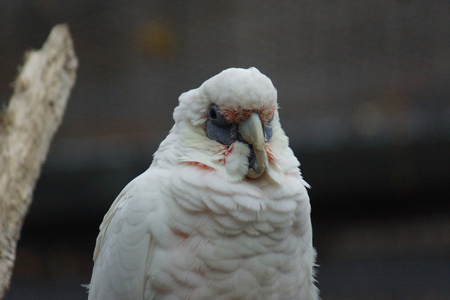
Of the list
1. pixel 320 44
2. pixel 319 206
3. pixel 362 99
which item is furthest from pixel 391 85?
pixel 319 206

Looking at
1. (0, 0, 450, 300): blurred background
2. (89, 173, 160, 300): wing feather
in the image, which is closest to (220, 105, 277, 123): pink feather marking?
(89, 173, 160, 300): wing feather

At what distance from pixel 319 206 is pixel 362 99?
2.42ft

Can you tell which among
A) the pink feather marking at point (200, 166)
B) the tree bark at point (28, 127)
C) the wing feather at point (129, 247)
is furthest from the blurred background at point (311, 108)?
the pink feather marking at point (200, 166)

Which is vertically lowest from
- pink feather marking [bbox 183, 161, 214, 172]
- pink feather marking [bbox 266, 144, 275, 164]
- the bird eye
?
pink feather marking [bbox 183, 161, 214, 172]

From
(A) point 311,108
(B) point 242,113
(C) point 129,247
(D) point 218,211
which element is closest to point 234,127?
(B) point 242,113

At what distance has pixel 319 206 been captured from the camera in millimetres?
3777

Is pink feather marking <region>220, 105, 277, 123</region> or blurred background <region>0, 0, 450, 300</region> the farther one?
blurred background <region>0, 0, 450, 300</region>

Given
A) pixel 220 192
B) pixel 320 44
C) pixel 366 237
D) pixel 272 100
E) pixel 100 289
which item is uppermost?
pixel 320 44

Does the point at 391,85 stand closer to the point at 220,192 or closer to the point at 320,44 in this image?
the point at 320,44

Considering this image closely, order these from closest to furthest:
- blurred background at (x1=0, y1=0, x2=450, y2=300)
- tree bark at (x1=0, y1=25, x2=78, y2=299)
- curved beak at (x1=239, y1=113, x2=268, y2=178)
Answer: curved beak at (x1=239, y1=113, x2=268, y2=178)
tree bark at (x1=0, y1=25, x2=78, y2=299)
blurred background at (x1=0, y1=0, x2=450, y2=300)

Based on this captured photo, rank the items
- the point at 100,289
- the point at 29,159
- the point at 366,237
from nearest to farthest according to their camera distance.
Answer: the point at 100,289, the point at 29,159, the point at 366,237

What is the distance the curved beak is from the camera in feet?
4.80

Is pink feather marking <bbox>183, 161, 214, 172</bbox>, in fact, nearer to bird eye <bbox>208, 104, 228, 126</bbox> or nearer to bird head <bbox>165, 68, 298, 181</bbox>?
bird head <bbox>165, 68, 298, 181</bbox>

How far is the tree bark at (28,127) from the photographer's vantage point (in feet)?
6.48
